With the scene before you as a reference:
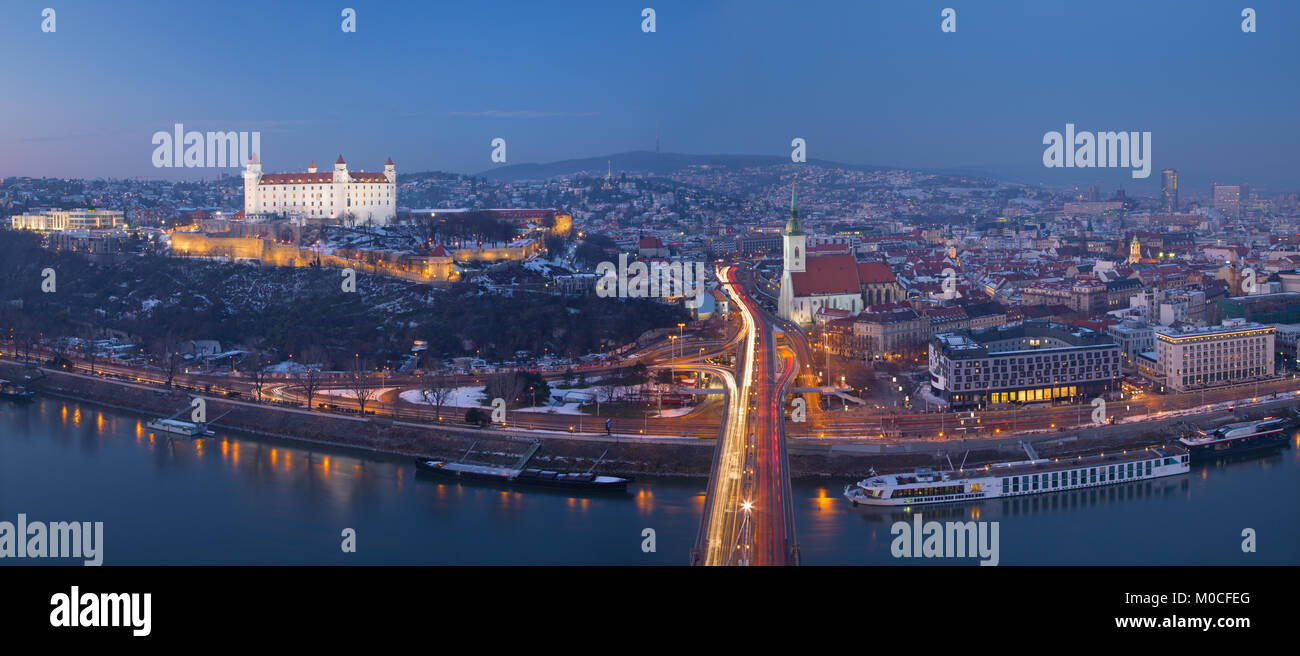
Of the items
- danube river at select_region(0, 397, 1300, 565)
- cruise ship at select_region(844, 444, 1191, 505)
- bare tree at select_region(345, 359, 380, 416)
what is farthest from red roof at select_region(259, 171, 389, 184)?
cruise ship at select_region(844, 444, 1191, 505)

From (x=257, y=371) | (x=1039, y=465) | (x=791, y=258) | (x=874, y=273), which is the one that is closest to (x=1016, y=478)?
(x=1039, y=465)

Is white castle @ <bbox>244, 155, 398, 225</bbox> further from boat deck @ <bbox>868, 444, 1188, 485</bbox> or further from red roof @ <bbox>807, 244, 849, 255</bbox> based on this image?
boat deck @ <bbox>868, 444, 1188, 485</bbox>

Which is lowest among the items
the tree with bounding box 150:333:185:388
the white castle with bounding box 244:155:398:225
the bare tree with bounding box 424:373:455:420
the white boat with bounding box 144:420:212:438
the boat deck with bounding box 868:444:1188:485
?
the boat deck with bounding box 868:444:1188:485

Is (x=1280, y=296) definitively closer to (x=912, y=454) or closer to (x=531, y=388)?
(x=912, y=454)

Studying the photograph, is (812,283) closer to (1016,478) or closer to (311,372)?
(311,372)

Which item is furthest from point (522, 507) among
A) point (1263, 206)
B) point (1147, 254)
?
point (1263, 206)

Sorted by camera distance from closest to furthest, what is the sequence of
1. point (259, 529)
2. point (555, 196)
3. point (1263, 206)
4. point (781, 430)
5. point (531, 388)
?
point (259, 529)
point (781, 430)
point (531, 388)
point (555, 196)
point (1263, 206)
